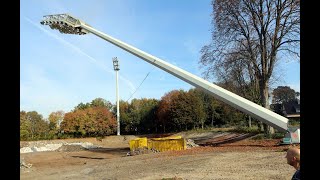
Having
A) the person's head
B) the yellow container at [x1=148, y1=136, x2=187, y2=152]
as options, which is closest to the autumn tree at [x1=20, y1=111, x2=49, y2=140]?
the yellow container at [x1=148, y1=136, x2=187, y2=152]

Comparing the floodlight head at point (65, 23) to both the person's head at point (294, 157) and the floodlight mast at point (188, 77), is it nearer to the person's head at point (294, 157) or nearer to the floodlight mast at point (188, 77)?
the floodlight mast at point (188, 77)

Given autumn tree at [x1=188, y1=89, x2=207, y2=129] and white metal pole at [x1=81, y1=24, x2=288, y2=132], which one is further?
autumn tree at [x1=188, y1=89, x2=207, y2=129]

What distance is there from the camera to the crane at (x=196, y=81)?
7539 millimetres

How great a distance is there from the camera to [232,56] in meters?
32.0

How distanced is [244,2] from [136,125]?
55032mm

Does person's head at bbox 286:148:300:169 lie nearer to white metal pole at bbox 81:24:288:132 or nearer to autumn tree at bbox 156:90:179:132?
white metal pole at bbox 81:24:288:132

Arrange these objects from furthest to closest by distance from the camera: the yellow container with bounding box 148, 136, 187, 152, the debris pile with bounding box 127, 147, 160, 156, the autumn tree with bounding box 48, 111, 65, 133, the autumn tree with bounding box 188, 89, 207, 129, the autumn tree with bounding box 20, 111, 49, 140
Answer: the autumn tree with bounding box 48, 111, 65, 133, the autumn tree with bounding box 188, 89, 207, 129, the autumn tree with bounding box 20, 111, 49, 140, the yellow container with bounding box 148, 136, 187, 152, the debris pile with bounding box 127, 147, 160, 156

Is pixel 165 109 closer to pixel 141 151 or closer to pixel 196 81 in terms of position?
pixel 141 151

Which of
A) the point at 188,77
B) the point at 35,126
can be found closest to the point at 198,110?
the point at 35,126

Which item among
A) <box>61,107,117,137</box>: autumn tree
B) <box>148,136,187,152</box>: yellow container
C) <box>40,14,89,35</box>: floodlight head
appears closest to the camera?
<box>40,14,89,35</box>: floodlight head

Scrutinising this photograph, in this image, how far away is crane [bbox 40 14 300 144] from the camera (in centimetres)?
754

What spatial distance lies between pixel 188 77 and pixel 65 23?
600 inches

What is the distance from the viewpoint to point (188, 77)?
11.3 meters
